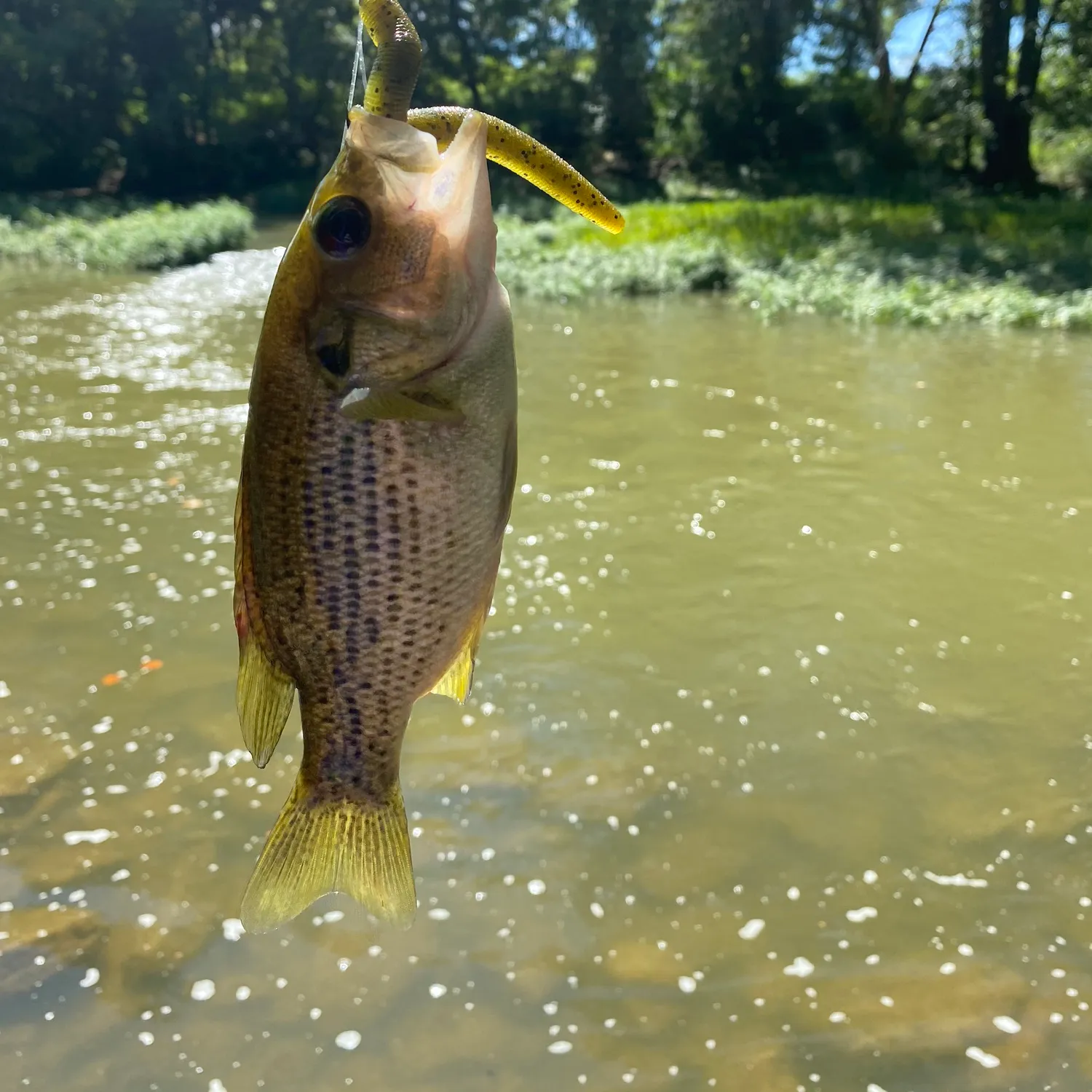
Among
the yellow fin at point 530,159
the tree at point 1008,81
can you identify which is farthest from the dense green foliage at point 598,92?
the yellow fin at point 530,159

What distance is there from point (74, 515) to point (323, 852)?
691cm

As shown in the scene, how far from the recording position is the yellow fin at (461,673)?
190 cm

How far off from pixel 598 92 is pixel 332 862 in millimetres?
42021

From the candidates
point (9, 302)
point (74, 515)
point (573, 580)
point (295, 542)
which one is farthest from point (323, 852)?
point (9, 302)

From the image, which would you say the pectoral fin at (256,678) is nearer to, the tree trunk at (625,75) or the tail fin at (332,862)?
the tail fin at (332,862)

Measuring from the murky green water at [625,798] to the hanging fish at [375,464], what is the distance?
1.98m

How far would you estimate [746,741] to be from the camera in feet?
17.3

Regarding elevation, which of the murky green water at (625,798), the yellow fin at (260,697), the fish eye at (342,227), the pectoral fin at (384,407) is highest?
the fish eye at (342,227)

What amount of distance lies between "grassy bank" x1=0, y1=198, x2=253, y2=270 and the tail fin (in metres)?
22.8

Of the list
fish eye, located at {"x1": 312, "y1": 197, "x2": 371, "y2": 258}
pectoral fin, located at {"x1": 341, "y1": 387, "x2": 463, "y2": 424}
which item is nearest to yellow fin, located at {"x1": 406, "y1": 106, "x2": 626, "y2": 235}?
fish eye, located at {"x1": 312, "y1": 197, "x2": 371, "y2": 258}

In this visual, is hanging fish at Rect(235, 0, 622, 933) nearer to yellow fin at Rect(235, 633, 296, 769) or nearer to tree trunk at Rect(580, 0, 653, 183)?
yellow fin at Rect(235, 633, 296, 769)

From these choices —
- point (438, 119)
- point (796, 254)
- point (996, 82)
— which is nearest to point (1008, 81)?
point (996, 82)

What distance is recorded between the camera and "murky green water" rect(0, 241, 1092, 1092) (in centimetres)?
359

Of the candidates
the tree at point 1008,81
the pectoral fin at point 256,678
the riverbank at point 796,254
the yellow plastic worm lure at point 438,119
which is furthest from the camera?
the tree at point 1008,81
